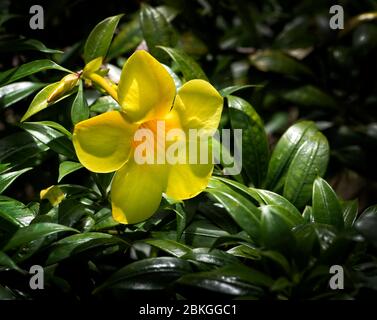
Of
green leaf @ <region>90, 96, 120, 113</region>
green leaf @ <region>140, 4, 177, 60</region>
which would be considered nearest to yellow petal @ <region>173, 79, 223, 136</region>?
green leaf @ <region>90, 96, 120, 113</region>

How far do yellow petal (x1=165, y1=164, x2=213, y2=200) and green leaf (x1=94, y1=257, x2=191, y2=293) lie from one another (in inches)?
4.3

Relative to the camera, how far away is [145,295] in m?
0.87

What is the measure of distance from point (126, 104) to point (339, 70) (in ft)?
3.48

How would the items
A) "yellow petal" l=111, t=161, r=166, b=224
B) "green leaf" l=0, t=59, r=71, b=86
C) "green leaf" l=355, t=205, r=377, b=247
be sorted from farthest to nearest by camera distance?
"green leaf" l=0, t=59, r=71, b=86 → "yellow petal" l=111, t=161, r=166, b=224 → "green leaf" l=355, t=205, r=377, b=247

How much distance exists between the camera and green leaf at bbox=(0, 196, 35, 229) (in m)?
0.92

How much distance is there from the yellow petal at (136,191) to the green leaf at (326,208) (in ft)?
0.86

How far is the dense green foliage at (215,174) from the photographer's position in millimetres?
834

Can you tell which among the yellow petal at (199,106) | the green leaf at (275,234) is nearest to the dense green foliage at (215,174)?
the green leaf at (275,234)

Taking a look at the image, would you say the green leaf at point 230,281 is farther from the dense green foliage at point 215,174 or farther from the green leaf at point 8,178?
the green leaf at point 8,178

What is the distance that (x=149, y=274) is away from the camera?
34.3 inches

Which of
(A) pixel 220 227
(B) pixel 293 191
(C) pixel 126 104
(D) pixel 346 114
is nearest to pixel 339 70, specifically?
(D) pixel 346 114

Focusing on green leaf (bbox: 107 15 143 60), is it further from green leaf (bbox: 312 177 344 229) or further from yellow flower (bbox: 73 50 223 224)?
green leaf (bbox: 312 177 344 229)
